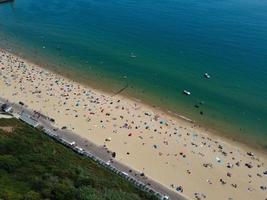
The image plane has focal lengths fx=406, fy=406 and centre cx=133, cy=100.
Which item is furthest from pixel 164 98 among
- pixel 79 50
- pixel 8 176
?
pixel 8 176

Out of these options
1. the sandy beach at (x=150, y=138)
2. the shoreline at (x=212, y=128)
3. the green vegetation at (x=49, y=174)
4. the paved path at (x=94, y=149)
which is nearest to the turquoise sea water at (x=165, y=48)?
the shoreline at (x=212, y=128)

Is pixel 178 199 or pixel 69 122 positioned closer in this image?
pixel 178 199

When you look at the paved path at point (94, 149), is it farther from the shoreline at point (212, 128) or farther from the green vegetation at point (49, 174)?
the shoreline at point (212, 128)

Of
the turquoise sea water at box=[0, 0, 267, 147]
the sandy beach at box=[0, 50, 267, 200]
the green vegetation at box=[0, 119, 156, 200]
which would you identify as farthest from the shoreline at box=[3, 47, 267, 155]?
the green vegetation at box=[0, 119, 156, 200]

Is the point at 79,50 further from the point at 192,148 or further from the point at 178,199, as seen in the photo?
the point at 178,199

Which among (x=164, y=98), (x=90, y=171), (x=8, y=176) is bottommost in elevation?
(x=164, y=98)

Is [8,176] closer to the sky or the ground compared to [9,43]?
closer to the sky

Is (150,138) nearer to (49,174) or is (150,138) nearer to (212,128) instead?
(212,128)
